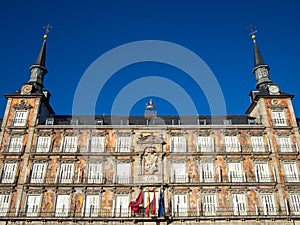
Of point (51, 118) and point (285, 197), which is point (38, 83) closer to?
point (51, 118)

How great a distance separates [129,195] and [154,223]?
4.61m

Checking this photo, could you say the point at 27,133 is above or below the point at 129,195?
above

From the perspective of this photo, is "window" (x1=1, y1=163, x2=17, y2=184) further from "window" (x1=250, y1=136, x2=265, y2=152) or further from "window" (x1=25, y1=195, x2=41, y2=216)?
"window" (x1=250, y1=136, x2=265, y2=152)

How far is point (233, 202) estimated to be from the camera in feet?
126

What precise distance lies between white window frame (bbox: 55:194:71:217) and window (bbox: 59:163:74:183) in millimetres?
1927

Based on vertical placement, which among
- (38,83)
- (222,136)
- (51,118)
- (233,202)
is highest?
(38,83)

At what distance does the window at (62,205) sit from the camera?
37.5 meters

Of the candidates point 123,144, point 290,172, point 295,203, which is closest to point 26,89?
point 123,144

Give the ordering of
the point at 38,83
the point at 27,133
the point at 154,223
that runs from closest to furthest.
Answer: the point at 154,223 < the point at 27,133 < the point at 38,83

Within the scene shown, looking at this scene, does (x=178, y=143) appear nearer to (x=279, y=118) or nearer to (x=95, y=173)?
(x=95, y=173)

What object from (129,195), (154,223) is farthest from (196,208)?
(129,195)

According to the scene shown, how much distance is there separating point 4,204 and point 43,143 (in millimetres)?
→ 8550

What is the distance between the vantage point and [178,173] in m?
40.3

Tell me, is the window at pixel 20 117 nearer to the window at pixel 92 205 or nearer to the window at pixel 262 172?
the window at pixel 92 205
